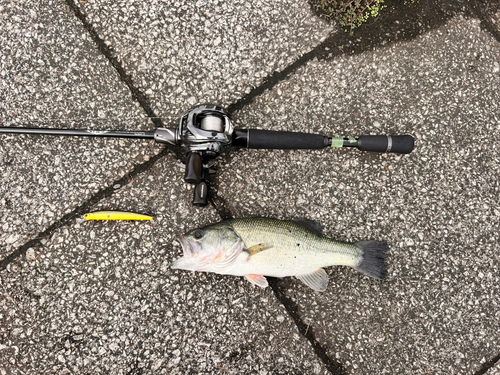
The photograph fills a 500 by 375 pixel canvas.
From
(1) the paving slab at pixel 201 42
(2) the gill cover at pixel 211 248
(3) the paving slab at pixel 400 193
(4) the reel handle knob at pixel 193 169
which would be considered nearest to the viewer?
(4) the reel handle knob at pixel 193 169

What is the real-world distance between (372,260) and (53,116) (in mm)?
3115

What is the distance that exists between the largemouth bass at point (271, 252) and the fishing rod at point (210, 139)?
34cm

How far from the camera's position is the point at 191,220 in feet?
9.86

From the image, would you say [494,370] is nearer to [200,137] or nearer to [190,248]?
[190,248]

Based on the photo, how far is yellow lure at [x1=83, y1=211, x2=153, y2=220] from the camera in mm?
2910

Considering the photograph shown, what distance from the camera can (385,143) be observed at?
2.87 m

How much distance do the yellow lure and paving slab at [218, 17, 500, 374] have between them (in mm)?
776

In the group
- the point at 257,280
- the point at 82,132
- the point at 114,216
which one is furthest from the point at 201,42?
the point at 257,280

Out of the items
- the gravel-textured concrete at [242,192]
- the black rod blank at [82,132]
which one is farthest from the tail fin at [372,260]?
the black rod blank at [82,132]

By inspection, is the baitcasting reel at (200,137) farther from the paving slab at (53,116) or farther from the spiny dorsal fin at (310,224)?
the spiny dorsal fin at (310,224)

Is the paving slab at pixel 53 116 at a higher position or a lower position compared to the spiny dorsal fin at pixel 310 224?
higher

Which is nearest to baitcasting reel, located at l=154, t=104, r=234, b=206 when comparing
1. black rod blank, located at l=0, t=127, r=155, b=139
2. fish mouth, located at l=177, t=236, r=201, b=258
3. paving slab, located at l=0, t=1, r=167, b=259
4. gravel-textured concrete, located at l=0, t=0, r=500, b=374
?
black rod blank, located at l=0, t=127, r=155, b=139

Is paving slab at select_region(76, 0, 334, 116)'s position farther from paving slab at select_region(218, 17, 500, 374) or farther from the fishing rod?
the fishing rod

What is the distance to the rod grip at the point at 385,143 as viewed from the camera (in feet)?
9.38
